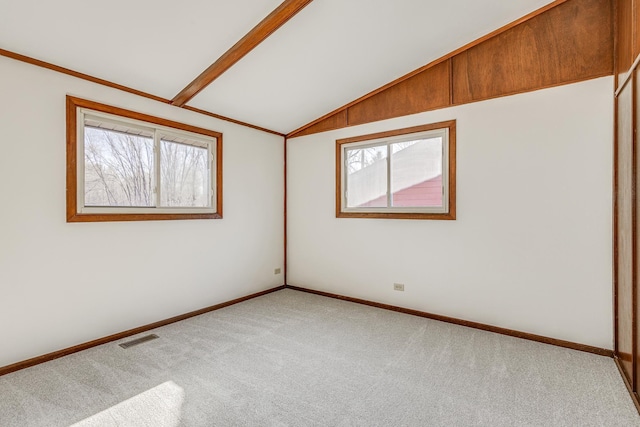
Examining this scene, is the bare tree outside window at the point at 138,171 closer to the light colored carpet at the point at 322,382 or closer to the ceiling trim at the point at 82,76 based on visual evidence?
the ceiling trim at the point at 82,76

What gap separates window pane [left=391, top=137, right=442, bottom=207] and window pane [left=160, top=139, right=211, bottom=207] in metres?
2.37

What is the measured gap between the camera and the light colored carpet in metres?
1.87

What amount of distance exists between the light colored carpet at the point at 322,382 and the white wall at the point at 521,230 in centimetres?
34

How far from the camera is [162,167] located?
3484 mm

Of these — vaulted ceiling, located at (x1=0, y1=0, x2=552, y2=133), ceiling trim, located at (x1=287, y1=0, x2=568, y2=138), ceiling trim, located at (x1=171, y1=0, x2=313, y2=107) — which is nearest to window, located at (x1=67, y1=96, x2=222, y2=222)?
vaulted ceiling, located at (x1=0, y1=0, x2=552, y2=133)

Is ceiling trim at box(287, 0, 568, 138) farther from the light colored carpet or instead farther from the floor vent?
the floor vent

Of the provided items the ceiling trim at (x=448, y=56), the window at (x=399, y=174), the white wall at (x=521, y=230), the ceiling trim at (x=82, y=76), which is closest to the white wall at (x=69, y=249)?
the ceiling trim at (x=82, y=76)

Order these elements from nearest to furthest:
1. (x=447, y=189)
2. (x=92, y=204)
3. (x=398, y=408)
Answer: (x=398, y=408) < (x=92, y=204) < (x=447, y=189)

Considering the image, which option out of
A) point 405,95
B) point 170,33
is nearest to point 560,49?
point 405,95

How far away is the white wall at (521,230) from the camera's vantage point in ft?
8.83

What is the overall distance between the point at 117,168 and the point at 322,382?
275cm

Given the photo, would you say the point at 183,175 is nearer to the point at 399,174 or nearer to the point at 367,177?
the point at 367,177

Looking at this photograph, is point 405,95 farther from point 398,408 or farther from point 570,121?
point 398,408

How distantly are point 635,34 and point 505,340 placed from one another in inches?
100
